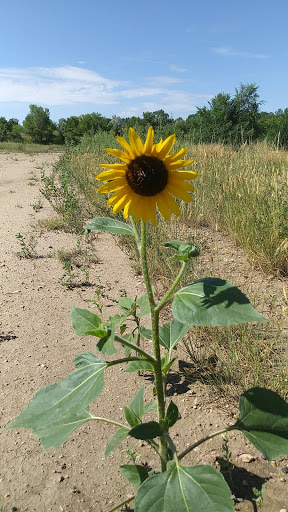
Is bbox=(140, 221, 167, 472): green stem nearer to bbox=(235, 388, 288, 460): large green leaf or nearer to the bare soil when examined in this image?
bbox=(235, 388, 288, 460): large green leaf

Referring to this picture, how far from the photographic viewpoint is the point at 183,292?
3.60 feet

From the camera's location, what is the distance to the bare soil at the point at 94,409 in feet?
5.11

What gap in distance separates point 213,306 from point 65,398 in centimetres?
47

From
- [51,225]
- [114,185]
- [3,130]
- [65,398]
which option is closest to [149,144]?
[114,185]

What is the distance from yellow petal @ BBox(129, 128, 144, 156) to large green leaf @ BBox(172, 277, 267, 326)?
0.40 m

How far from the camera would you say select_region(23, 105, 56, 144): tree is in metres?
36.9

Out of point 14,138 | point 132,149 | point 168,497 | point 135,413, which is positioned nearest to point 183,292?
point 132,149

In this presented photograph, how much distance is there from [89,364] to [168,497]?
417 mm

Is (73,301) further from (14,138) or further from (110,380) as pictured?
(14,138)

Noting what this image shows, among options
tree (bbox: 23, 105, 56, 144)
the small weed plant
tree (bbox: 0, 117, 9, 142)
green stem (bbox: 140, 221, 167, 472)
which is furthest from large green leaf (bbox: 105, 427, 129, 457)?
tree (bbox: 23, 105, 56, 144)

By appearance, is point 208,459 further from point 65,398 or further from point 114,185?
point 114,185

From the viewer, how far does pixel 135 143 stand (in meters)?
1.06

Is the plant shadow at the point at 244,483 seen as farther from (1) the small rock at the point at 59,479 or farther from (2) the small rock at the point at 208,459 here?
(1) the small rock at the point at 59,479

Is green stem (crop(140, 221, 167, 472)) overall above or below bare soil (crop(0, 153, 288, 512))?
above
